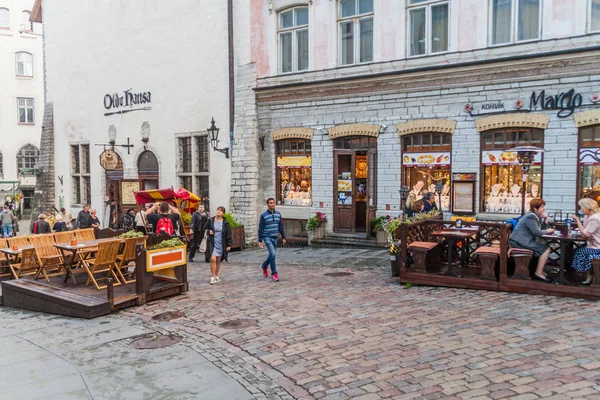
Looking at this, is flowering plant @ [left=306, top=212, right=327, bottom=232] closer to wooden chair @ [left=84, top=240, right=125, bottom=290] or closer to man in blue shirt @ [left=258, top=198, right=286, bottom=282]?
man in blue shirt @ [left=258, top=198, right=286, bottom=282]

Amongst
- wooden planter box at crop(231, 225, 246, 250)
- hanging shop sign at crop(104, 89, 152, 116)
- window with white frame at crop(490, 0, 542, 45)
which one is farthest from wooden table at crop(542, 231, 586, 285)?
hanging shop sign at crop(104, 89, 152, 116)

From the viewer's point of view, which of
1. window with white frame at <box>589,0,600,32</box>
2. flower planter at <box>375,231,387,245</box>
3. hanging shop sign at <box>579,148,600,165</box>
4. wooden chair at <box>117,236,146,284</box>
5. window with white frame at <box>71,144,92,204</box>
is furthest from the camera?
window with white frame at <box>71,144,92,204</box>

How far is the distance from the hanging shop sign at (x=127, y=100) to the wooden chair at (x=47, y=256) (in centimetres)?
1001

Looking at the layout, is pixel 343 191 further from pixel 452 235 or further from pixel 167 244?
pixel 167 244

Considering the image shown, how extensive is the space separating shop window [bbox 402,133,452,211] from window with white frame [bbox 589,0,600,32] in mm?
3949

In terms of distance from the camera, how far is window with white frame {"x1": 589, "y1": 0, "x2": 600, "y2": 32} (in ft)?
39.0

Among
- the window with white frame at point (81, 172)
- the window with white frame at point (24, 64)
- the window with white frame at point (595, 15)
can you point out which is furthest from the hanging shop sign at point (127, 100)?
the window with white frame at point (24, 64)

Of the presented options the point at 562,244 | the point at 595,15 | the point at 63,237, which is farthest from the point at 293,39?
the point at 562,244

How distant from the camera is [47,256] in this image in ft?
36.6

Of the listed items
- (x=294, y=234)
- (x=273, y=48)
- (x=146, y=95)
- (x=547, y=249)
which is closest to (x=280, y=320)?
(x=547, y=249)

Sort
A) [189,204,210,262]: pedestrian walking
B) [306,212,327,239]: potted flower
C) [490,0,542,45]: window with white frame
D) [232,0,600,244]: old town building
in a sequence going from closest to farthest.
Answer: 1. [232,0,600,244]: old town building
2. [490,0,542,45]: window with white frame
3. [189,204,210,262]: pedestrian walking
4. [306,212,327,239]: potted flower

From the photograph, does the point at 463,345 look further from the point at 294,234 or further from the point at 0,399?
the point at 294,234

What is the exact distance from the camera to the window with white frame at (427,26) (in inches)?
551

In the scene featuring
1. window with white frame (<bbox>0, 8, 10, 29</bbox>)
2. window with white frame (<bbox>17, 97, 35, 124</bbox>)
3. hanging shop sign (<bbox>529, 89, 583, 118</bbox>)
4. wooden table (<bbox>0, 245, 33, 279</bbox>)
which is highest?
window with white frame (<bbox>0, 8, 10, 29</bbox>)
